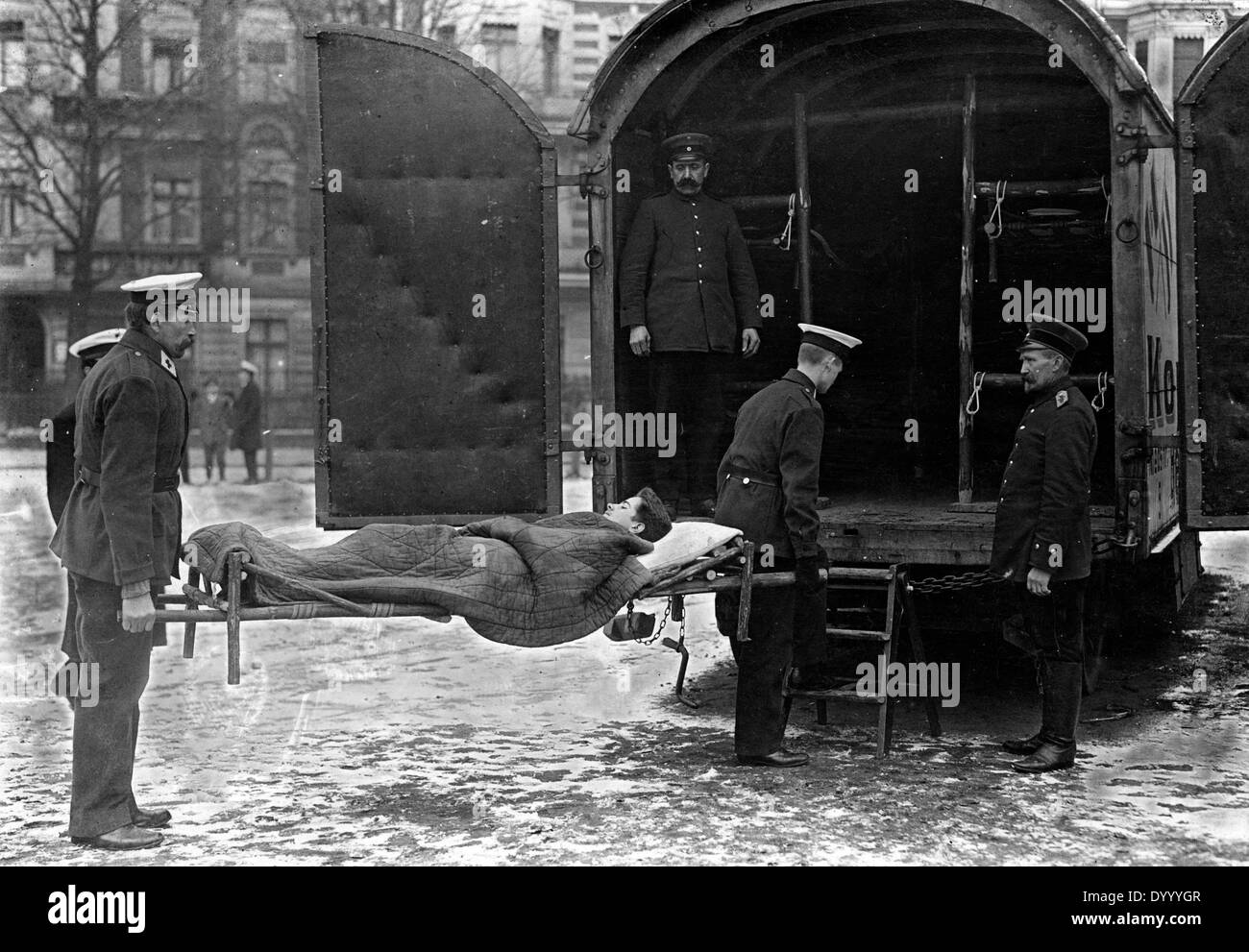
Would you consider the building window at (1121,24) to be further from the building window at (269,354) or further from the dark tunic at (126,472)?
the building window at (269,354)

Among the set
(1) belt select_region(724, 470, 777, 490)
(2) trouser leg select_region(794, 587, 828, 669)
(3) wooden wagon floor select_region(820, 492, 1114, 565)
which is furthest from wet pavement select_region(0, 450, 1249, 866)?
(1) belt select_region(724, 470, 777, 490)

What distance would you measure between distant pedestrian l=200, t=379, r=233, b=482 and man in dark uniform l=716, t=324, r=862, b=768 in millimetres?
17466

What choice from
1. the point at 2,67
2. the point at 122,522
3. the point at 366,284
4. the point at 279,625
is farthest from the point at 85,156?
the point at 122,522

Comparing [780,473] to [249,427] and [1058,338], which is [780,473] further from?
[249,427]

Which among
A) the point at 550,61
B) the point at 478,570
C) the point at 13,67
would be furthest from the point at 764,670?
the point at 550,61

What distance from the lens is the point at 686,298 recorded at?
800cm

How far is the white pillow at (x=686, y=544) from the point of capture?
19.8ft

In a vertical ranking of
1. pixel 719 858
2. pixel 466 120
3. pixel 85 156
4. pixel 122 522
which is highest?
pixel 85 156

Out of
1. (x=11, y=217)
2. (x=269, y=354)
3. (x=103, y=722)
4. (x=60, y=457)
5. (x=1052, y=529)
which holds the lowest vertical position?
(x=103, y=722)

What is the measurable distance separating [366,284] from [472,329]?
62cm

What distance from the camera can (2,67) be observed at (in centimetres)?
2427

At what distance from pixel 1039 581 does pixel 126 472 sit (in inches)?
157

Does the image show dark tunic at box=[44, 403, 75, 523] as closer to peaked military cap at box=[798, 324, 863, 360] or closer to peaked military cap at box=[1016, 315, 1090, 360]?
peaked military cap at box=[798, 324, 863, 360]
